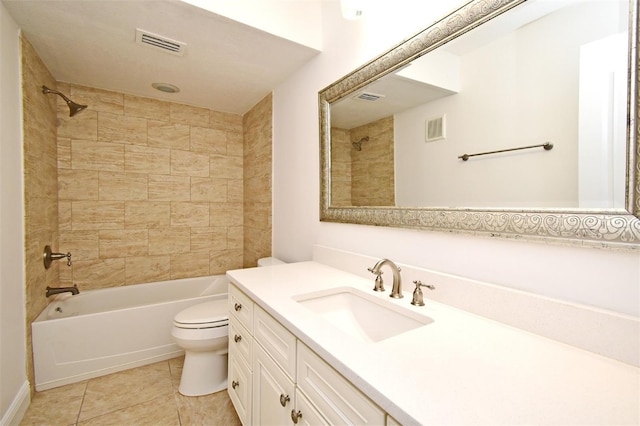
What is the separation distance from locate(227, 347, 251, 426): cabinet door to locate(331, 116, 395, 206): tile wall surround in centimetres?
100

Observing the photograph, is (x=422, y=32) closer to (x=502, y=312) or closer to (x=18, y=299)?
(x=502, y=312)

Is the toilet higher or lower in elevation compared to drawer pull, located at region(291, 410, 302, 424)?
lower

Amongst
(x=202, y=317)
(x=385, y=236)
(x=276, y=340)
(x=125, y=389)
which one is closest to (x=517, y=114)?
(x=385, y=236)

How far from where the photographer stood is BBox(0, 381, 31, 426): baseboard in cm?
144

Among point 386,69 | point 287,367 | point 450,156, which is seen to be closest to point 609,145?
point 450,156

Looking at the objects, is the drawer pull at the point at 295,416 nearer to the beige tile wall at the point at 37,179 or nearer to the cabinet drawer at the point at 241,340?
the cabinet drawer at the point at 241,340

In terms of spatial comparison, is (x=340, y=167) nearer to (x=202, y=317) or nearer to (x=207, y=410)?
(x=202, y=317)

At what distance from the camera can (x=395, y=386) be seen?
1.91 ft

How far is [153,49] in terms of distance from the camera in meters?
1.88

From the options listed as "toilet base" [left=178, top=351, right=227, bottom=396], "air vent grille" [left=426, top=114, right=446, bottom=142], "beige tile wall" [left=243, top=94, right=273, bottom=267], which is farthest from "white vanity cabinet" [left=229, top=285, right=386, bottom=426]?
"beige tile wall" [left=243, top=94, right=273, bottom=267]

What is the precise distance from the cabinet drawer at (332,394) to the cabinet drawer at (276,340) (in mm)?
51

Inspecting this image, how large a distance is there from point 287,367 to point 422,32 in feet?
4.54

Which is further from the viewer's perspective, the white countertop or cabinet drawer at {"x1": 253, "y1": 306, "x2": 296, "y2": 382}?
cabinet drawer at {"x1": 253, "y1": 306, "x2": 296, "y2": 382}

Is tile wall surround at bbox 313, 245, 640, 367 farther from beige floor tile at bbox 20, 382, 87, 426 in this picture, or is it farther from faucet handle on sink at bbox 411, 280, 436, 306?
beige floor tile at bbox 20, 382, 87, 426
